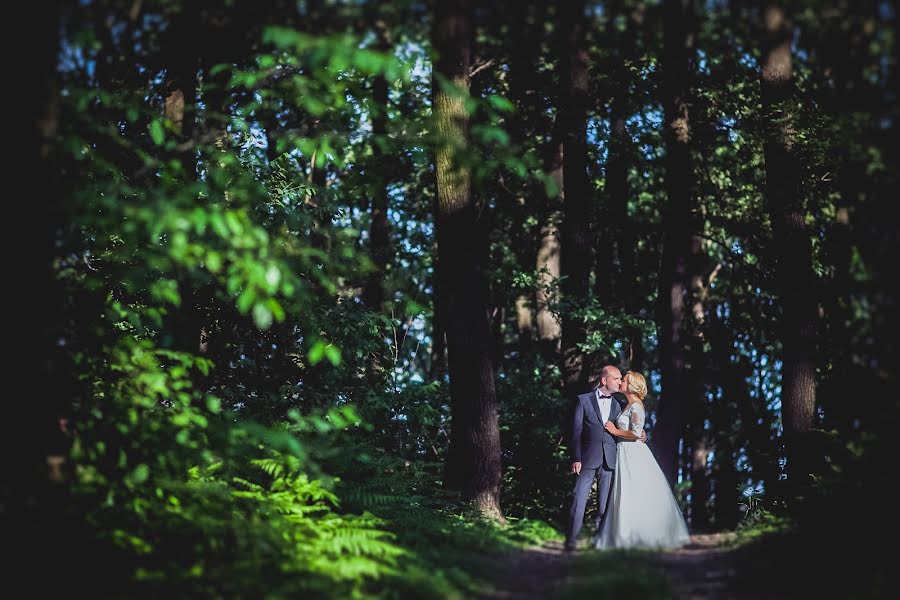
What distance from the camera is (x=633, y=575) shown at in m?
5.74

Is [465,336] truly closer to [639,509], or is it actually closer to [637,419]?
[637,419]

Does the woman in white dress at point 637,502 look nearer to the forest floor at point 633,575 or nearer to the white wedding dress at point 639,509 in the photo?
the white wedding dress at point 639,509

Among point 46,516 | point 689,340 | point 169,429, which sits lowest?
point 46,516

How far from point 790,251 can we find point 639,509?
4.97 meters

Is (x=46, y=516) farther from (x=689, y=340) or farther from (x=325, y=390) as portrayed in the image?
(x=689, y=340)

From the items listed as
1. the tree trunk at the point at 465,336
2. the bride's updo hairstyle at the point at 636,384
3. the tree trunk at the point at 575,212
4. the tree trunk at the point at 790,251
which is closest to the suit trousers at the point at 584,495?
the bride's updo hairstyle at the point at 636,384

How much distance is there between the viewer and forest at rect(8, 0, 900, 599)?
5.23 metres

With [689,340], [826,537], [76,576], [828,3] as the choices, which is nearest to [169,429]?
[76,576]

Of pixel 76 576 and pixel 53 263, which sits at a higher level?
pixel 53 263

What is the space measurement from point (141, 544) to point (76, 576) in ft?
2.09

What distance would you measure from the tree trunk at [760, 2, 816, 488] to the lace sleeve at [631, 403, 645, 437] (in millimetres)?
2857

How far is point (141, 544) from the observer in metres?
5.48

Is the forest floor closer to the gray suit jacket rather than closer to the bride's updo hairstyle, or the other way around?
the gray suit jacket

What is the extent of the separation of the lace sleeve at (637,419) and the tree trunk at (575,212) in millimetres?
4835
